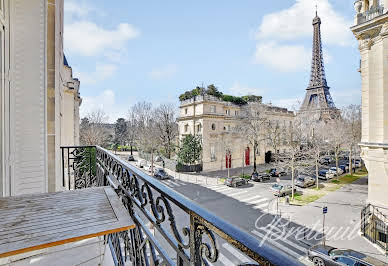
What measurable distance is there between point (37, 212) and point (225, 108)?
23252mm

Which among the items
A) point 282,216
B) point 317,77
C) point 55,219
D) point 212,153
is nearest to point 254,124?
point 212,153

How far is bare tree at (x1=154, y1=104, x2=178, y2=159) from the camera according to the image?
86.0 feet

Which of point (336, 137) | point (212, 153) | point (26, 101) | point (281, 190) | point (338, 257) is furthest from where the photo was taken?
point (212, 153)

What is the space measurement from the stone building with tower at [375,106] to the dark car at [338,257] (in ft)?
7.48

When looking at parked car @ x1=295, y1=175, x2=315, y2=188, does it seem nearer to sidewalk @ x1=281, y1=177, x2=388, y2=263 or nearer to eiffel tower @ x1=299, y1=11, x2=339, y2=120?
sidewalk @ x1=281, y1=177, x2=388, y2=263

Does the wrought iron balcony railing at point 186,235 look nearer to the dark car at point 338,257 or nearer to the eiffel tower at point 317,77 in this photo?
the dark car at point 338,257

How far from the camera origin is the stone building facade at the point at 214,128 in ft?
72.0

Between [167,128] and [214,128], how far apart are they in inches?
282

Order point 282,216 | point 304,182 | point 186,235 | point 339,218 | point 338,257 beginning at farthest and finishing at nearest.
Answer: point 304,182, point 282,216, point 339,218, point 338,257, point 186,235

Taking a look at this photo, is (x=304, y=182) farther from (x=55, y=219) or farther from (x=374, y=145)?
(x=55, y=219)

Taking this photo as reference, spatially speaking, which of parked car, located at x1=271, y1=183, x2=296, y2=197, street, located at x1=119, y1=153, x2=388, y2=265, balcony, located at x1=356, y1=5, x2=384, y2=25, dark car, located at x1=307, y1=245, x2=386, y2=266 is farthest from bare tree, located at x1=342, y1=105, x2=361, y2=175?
dark car, located at x1=307, y1=245, x2=386, y2=266

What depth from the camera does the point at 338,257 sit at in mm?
6441

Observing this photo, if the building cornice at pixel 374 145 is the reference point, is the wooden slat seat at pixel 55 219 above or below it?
below

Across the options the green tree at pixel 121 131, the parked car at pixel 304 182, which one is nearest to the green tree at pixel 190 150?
the parked car at pixel 304 182
